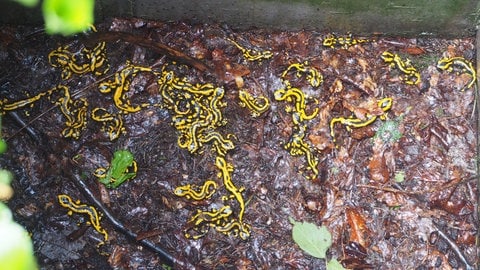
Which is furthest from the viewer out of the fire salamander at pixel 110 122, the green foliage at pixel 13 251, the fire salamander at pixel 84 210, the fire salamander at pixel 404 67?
the fire salamander at pixel 404 67

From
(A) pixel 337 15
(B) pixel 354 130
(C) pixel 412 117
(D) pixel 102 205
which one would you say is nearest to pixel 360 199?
(B) pixel 354 130

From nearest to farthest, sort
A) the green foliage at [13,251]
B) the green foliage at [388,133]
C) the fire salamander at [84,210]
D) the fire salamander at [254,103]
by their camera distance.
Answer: the green foliage at [13,251]
the fire salamander at [84,210]
the fire salamander at [254,103]
the green foliage at [388,133]

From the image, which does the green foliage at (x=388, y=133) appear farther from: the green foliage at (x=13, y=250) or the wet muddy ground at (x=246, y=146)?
the green foliage at (x=13, y=250)

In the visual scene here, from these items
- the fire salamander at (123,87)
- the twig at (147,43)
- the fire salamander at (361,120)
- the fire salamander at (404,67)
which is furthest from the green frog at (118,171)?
the fire salamander at (404,67)

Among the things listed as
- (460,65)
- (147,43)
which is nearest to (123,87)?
(147,43)

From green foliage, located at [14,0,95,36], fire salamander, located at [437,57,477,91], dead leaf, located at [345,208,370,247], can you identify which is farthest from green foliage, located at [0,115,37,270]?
fire salamander, located at [437,57,477,91]

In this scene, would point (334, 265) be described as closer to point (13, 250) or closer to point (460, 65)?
point (460, 65)

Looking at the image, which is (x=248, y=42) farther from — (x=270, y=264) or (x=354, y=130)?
(x=270, y=264)

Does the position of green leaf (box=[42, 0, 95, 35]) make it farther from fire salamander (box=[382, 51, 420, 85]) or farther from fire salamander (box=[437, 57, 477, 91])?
fire salamander (box=[437, 57, 477, 91])
